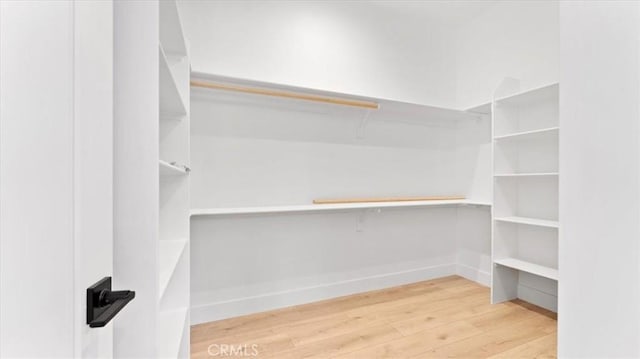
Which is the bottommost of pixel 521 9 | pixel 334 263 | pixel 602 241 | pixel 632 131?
pixel 334 263

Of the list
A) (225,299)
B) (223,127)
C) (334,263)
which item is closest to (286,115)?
(223,127)

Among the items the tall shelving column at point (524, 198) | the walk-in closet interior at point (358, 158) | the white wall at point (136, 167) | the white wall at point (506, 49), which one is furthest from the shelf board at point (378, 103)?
the white wall at point (136, 167)

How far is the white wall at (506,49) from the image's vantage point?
7.76ft

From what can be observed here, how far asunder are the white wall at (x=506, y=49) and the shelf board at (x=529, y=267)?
4.96ft

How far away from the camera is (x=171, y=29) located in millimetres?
1331

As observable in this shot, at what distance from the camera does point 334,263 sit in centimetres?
258

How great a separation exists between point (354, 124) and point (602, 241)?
2.25 metres

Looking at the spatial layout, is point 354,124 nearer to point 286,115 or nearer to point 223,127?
point 286,115

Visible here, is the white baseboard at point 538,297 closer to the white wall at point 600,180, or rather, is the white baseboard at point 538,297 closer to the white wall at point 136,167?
the white wall at point 600,180

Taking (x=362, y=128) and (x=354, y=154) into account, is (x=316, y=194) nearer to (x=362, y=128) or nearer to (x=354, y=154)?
(x=354, y=154)
